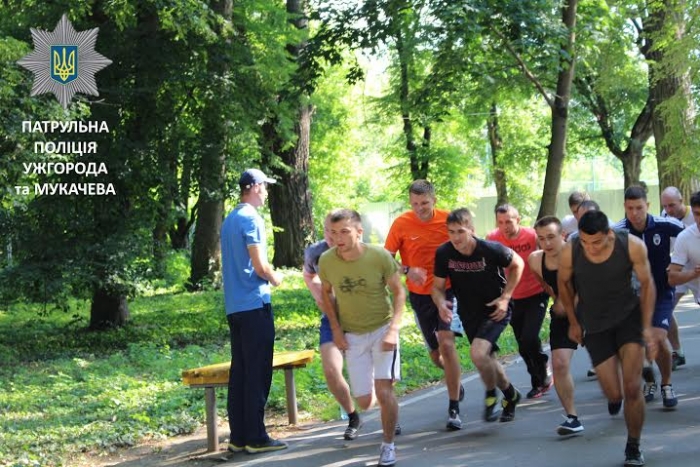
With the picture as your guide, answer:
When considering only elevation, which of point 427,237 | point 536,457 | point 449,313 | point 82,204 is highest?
point 82,204

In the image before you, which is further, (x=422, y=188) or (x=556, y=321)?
(x=422, y=188)

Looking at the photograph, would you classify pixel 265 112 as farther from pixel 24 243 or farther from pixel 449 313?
pixel 449 313

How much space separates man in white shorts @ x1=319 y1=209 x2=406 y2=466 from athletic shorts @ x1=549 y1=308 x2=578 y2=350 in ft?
5.00

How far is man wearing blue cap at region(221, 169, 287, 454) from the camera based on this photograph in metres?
8.21

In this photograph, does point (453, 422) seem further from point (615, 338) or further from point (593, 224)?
point (593, 224)

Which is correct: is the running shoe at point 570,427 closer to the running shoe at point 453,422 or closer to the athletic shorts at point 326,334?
the running shoe at point 453,422

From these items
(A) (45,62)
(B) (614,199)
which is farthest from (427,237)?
(B) (614,199)

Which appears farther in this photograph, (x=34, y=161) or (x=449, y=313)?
(x=34, y=161)

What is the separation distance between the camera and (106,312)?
1961 cm

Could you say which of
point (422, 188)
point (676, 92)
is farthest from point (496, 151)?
point (422, 188)

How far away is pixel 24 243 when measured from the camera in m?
17.0

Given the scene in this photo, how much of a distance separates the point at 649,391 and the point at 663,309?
98 centimetres

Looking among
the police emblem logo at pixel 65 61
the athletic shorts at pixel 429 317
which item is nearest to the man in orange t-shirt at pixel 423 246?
the athletic shorts at pixel 429 317

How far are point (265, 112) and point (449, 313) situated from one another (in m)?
11.2
